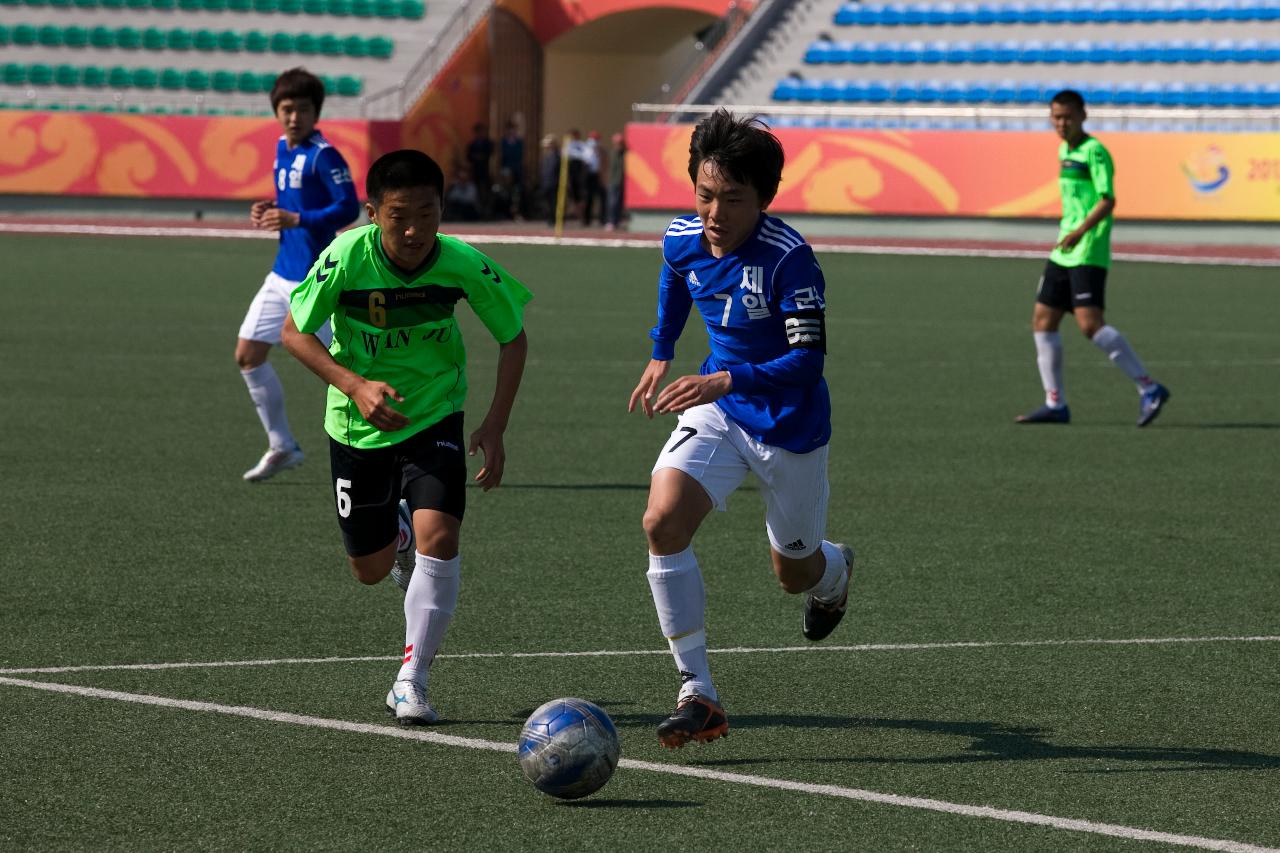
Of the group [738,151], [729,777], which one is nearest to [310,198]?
[738,151]

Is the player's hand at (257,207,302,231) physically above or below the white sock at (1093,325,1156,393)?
above

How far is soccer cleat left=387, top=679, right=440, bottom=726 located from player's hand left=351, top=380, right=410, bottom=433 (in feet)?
2.66

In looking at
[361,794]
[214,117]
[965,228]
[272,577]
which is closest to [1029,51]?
[965,228]

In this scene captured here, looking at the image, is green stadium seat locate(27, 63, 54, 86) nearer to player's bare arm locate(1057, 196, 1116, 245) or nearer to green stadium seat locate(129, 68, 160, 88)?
green stadium seat locate(129, 68, 160, 88)

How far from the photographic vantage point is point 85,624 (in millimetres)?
7074

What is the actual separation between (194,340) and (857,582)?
1080 centimetres

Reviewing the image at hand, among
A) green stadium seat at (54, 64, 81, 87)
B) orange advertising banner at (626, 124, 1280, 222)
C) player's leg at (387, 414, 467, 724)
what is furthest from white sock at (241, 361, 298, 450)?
green stadium seat at (54, 64, 81, 87)

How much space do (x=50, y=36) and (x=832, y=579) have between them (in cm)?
3944

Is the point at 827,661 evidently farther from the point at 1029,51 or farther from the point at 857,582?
the point at 1029,51

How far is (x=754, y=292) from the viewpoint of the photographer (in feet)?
18.8

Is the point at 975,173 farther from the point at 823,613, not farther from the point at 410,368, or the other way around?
the point at 410,368

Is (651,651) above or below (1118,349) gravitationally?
below

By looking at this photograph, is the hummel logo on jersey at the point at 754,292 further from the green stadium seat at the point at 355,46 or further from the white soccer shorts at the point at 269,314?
the green stadium seat at the point at 355,46

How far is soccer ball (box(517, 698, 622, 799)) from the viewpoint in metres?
5.03
